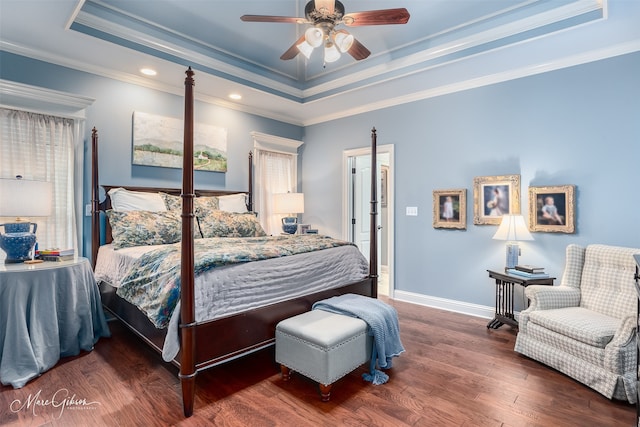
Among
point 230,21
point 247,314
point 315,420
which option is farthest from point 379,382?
point 230,21

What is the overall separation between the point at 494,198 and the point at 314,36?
8.36 ft

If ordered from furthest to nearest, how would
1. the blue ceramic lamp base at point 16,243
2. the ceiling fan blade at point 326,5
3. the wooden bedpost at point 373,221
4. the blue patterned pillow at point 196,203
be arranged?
the blue patterned pillow at point 196,203, the wooden bedpost at point 373,221, the blue ceramic lamp base at point 16,243, the ceiling fan blade at point 326,5

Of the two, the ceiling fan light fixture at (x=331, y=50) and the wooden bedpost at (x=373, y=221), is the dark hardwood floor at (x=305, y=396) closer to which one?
the wooden bedpost at (x=373, y=221)

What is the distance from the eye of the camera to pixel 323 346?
2.07m

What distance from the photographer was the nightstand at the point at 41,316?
2.26 metres

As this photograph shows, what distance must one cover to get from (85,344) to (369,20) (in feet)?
10.9

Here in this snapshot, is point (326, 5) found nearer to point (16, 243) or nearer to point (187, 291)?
point (187, 291)

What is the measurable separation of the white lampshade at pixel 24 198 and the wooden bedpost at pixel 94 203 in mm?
722

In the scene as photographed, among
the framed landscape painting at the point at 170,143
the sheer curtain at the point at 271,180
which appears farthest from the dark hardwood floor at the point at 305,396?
the sheer curtain at the point at 271,180

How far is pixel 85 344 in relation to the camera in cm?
272

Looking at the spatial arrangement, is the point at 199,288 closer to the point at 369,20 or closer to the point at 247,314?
the point at 247,314

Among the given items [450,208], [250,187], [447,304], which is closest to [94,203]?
[250,187]

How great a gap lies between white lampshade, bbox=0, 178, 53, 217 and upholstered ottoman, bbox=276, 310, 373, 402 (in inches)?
A: 81.3

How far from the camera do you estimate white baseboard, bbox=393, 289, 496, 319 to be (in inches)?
148
